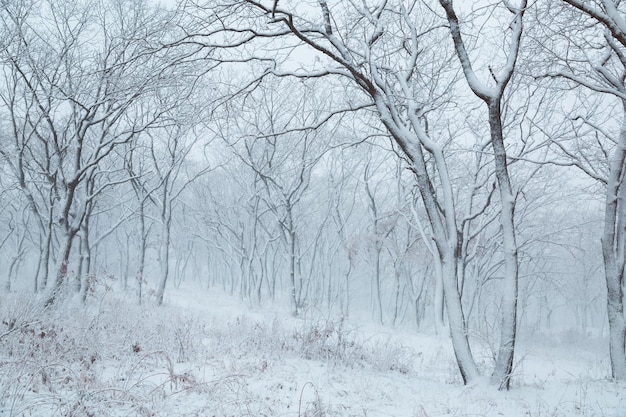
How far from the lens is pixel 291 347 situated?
→ 6098 millimetres

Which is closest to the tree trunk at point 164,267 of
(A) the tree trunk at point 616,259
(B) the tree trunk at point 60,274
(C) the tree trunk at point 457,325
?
(B) the tree trunk at point 60,274

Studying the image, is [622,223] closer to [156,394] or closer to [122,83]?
[156,394]

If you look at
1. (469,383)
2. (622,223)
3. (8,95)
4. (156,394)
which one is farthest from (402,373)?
(8,95)

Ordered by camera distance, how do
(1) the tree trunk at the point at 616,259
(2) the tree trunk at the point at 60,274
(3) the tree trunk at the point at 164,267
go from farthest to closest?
1. (3) the tree trunk at the point at 164,267
2. (2) the tree trunk at the point at 60,274
3. (1) the tree trunk at the point at 616,259

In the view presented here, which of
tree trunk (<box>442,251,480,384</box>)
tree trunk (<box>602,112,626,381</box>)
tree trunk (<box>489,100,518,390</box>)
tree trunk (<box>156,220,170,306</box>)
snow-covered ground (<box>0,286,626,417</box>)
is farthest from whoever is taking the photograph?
tree trunk (<box>156,220,170,306</box>)

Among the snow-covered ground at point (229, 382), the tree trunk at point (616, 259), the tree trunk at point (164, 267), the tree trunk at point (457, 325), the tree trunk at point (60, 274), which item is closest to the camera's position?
the snow-covered ground at point (229, 382)

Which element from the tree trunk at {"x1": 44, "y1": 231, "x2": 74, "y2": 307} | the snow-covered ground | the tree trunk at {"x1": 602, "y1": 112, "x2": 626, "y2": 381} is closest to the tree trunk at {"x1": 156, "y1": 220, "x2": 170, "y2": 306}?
the tree trunk at {"x1": 44, "y1": 231, "x2": 74, "y2": 307}

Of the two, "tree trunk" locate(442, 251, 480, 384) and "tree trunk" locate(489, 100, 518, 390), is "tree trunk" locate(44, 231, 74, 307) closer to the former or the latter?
"tree trunk" locate(442, 251, 480, 384)

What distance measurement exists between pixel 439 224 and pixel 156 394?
4.07 meters

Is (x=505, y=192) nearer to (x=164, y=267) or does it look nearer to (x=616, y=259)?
(x=616, y=259)

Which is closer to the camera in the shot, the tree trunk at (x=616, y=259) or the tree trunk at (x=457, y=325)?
the tree trunk at (x=457, y=325)

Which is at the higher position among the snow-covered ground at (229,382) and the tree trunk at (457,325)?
the tree trunk at (457,325)

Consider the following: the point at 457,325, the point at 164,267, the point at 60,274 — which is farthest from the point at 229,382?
the point at 164,267

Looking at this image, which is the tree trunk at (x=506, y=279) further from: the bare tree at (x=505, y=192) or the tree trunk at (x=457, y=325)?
the tree trunk at (x=457, y=325)
